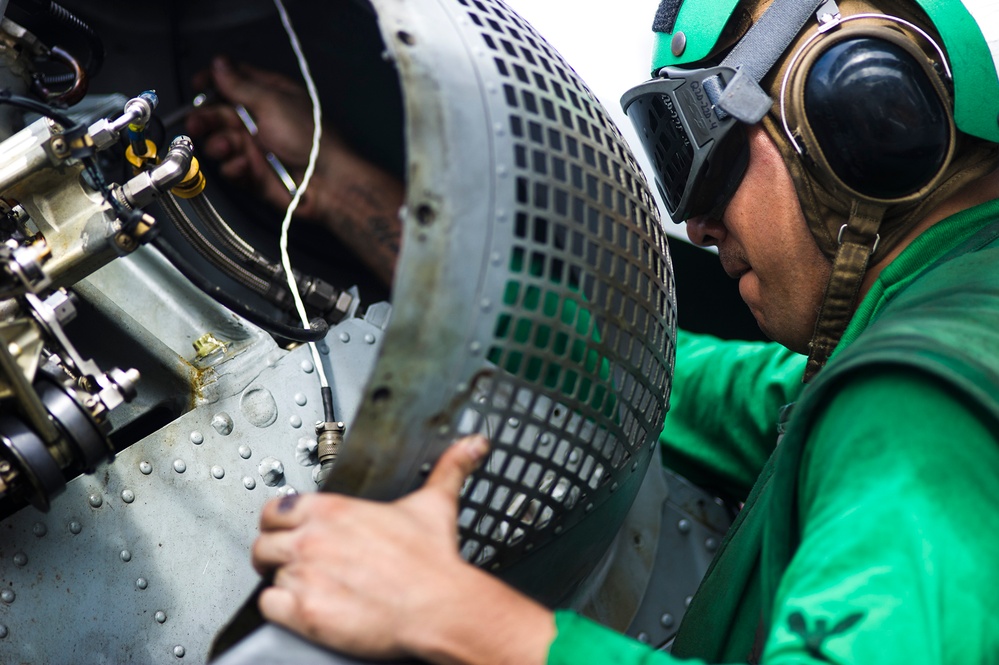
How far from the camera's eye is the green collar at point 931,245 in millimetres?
1193

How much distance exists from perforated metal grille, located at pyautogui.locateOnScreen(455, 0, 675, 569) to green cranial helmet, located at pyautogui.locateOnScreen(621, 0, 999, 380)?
0.52 feet

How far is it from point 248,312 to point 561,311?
2.12 ft

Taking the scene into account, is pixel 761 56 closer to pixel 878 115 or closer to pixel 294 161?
pixel 878 115

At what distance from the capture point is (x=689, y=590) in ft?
5.05

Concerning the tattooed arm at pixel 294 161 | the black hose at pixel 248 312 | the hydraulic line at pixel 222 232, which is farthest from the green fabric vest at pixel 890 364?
the tattooed arm at pixel 294 161

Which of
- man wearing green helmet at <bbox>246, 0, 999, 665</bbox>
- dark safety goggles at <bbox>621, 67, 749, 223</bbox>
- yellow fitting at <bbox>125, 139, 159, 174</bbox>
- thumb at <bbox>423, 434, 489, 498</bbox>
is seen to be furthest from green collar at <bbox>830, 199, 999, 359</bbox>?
yellow fitting at <bbox>125, 139, 159, 174</bbox>

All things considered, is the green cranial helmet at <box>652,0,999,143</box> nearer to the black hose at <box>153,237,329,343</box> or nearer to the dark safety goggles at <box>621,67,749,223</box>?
the dark safety goggles at <box>621,67,749,223</box>

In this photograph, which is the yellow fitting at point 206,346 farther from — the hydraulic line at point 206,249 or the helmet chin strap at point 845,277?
the helmet chin strap at point 845,277

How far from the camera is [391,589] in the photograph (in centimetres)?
77

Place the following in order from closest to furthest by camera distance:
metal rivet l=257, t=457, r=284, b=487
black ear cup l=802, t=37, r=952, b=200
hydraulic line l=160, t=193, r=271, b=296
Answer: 1. black ear cup l=802, t=37, r=952, b=200
2. metal rivet l=257, t=457, r=284, b=487
3. hydraulic line l=160, t=193, r=271, b=296

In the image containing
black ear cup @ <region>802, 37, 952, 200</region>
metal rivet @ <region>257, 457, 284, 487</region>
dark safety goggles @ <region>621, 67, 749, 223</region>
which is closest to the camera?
black ear cup @ <region>802, 37, 952, 200</region>

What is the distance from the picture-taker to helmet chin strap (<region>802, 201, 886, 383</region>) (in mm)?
1178

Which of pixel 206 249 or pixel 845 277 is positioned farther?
pixel 206 249

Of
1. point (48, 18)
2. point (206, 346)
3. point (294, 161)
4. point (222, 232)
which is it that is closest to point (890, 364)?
point (206, 346)
